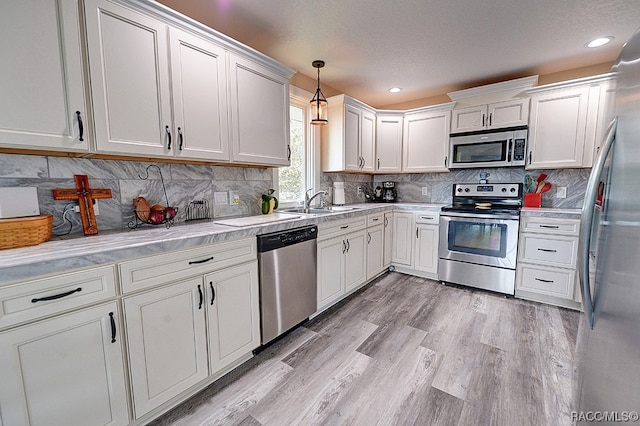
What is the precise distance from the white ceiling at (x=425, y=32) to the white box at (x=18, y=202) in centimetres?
152

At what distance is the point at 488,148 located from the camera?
318 cm

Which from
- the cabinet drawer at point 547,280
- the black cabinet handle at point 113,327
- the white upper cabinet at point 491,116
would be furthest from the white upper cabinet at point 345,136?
the black cabinet handle at point 113,327

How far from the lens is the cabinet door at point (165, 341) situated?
4.22 feet

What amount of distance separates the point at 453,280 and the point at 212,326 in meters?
2.78

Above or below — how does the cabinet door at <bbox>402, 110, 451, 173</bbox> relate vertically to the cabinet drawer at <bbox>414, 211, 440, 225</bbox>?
above

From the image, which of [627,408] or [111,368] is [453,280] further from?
[111,368]

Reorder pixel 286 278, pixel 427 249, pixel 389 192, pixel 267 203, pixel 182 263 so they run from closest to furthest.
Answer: pixel 182 263 → pixel 286 278 → pixel 267 203 → pixel 427 249 → pixel 389 192

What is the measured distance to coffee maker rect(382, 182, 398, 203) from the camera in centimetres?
414

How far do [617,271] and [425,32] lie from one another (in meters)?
2.26

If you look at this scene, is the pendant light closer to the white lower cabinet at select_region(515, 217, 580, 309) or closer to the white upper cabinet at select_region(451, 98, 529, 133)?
the white upper cabinet at select_region(451, 98, 529, 133)

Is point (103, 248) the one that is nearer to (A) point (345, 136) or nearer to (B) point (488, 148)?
(A) point (345, 136)

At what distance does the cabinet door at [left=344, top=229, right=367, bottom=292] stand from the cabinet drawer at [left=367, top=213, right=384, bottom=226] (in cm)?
17

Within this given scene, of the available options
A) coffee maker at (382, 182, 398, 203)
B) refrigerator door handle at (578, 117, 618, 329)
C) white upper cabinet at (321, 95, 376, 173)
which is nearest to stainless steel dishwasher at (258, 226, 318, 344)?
white upper cabinet at (321, 95, 376, 173)

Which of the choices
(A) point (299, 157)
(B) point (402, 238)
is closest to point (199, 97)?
(A) point (299, 157)
